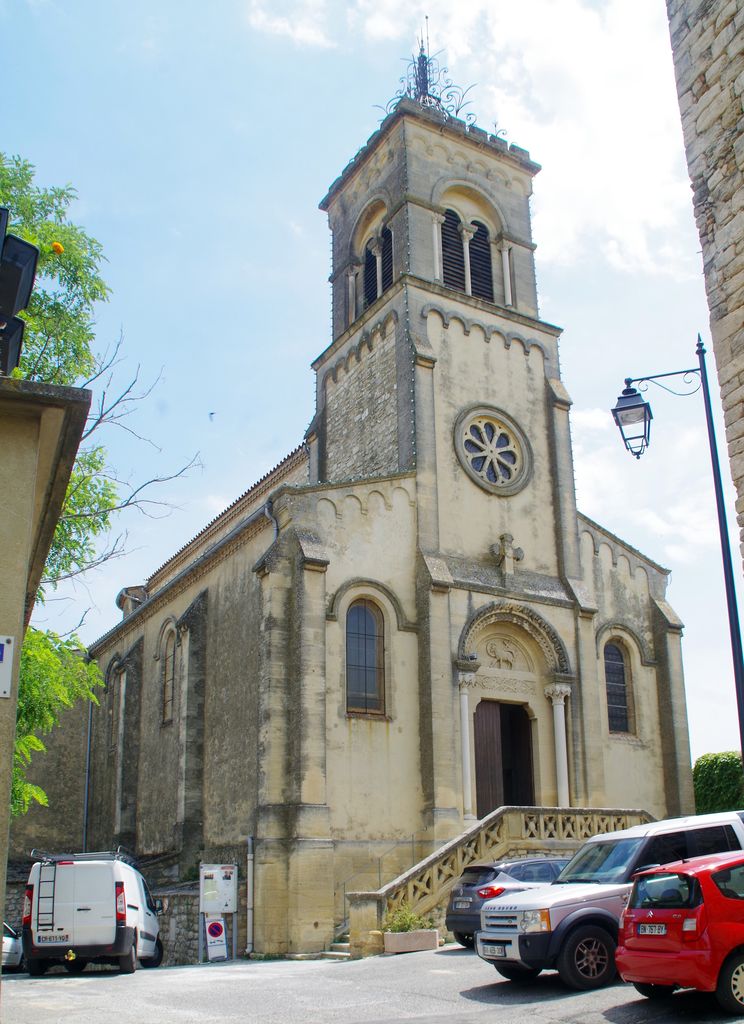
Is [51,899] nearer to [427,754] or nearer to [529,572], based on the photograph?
[427,754]

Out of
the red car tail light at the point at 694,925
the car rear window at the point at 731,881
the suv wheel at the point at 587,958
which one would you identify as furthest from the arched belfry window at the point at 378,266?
the red car tail light at the point at 694,925

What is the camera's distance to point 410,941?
1616cm

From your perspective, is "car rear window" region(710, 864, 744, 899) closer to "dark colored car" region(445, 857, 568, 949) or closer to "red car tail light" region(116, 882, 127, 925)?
"dark colored car" region(445, 857, 568, 949)

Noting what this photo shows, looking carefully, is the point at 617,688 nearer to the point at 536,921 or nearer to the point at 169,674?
the point at 169,674

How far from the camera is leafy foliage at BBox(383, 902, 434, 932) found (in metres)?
16.3

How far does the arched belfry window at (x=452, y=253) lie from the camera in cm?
2654

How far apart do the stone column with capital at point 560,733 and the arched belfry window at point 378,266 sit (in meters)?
10.9

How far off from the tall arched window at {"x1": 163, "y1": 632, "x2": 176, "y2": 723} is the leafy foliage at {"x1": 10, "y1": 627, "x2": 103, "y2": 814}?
1251 cm

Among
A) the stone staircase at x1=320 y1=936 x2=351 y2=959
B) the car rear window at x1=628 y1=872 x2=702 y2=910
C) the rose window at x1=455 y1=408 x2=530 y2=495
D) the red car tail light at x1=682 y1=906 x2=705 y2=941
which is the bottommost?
the stone staircase at x1=320 y1=936 x2=351 y2=959

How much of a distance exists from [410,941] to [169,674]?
1347cm

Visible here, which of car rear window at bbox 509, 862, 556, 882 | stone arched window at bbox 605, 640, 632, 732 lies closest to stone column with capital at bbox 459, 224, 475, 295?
stone arched window at bbox 605, 640, 632, 732

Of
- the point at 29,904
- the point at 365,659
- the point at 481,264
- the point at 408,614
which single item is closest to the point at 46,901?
the point at 29,904

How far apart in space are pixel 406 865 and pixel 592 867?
8.24m

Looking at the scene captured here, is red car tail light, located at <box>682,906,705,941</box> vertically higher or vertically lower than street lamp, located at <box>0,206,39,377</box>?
lower
